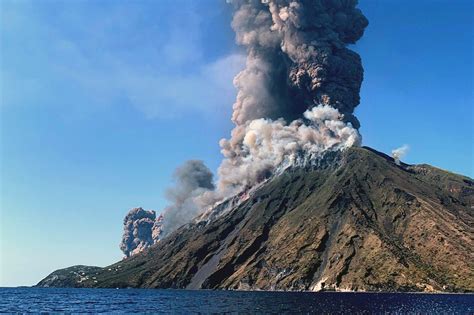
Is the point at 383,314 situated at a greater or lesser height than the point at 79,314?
lesser

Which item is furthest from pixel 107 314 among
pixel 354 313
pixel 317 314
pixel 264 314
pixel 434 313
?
pixel 434 313

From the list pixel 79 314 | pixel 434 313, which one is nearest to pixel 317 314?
pixel 434 313

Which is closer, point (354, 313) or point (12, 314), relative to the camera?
point (354, 313)

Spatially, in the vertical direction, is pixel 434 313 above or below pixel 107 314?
below

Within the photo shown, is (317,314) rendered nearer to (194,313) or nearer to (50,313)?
(194,313)

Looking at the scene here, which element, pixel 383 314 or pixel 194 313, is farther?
pixel 194 313

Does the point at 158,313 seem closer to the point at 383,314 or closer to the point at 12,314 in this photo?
the point at 12,314

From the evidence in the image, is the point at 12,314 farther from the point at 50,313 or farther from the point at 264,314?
the point at 264,314

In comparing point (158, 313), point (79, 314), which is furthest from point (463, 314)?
point (79, 314)
